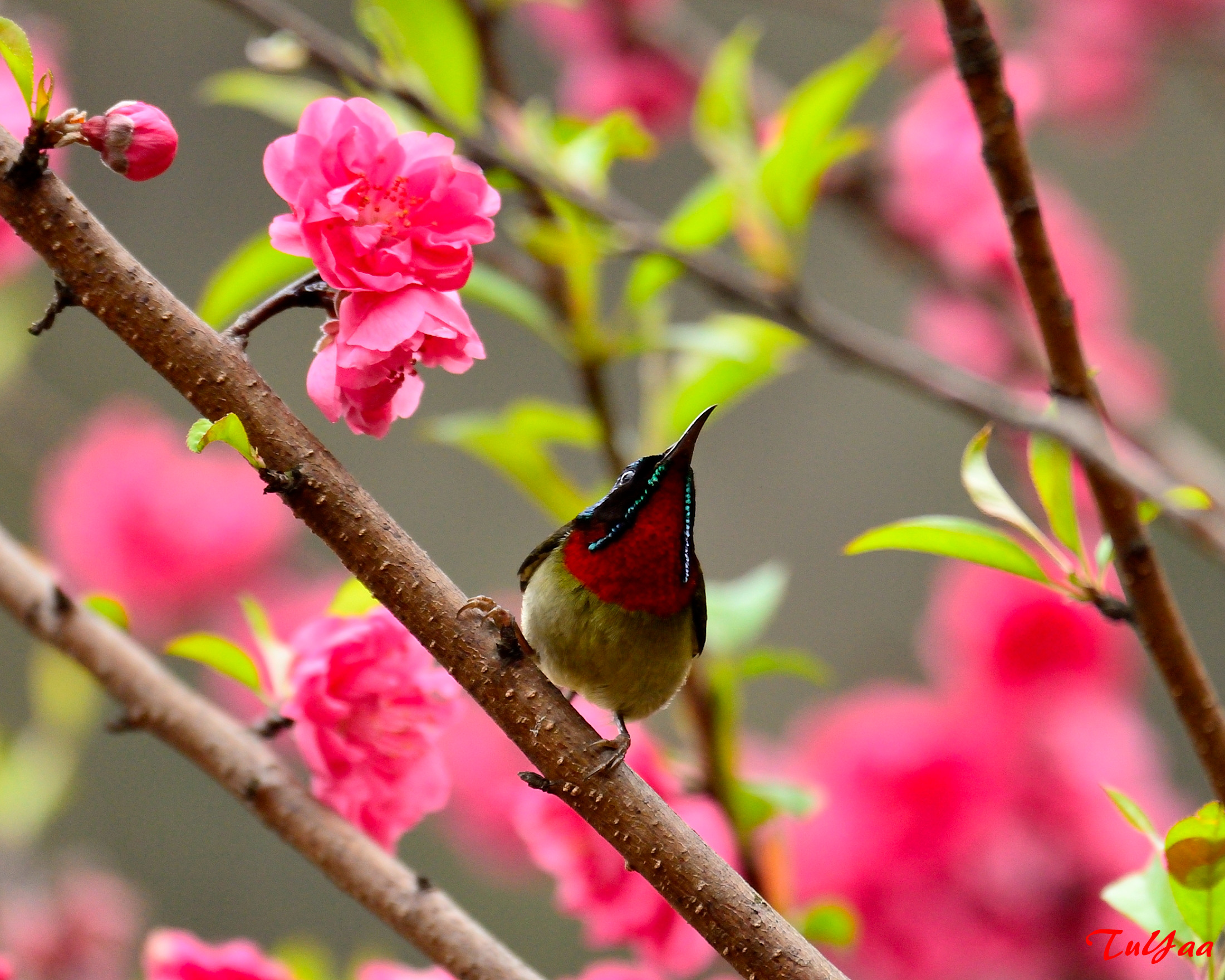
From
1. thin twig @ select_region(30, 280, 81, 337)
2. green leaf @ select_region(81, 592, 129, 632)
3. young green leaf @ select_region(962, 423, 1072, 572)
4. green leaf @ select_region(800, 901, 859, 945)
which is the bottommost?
green leaf @ select_region(81, 592, 129, 632)

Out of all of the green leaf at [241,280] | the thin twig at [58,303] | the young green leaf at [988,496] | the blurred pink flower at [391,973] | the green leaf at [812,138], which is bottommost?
the blurred pink flower at [391,973]

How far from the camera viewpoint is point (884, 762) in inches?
39.5

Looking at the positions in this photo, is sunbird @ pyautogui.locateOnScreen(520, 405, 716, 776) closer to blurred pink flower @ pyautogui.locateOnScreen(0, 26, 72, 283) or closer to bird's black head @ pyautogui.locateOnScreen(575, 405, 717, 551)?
bird's black head @ pyautogui.locateOnScreen(575, 405, 717, 551)

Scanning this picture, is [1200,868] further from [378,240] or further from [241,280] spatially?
[241,280]

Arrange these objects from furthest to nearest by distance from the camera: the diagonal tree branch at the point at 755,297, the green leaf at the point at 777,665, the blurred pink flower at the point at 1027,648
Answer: the blurred pink flower at the point at 1027,648 < the green leaf at the point at 777,665 < the diagonal tree branch at the point at 755,297

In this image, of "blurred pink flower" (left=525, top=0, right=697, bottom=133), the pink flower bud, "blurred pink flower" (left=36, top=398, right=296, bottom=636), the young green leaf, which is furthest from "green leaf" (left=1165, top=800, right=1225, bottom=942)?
"blurred pink flower" (left=36, top=398, right=296, bottom=636)

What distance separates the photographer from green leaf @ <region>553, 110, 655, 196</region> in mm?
738

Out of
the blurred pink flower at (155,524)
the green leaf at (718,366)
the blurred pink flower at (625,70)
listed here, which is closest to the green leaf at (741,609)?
the green leaf at (718,366)

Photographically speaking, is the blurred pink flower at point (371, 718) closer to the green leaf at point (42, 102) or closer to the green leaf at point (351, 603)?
the green leaf at point (351, 603)

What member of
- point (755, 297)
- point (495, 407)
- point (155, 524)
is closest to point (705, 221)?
point (755, 297)

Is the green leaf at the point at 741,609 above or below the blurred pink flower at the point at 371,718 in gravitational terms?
above

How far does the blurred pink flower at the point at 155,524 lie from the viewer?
134cm

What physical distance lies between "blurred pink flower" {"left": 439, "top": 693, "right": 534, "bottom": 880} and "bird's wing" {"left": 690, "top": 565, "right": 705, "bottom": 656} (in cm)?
82

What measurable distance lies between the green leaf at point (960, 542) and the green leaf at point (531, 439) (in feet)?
0.97
